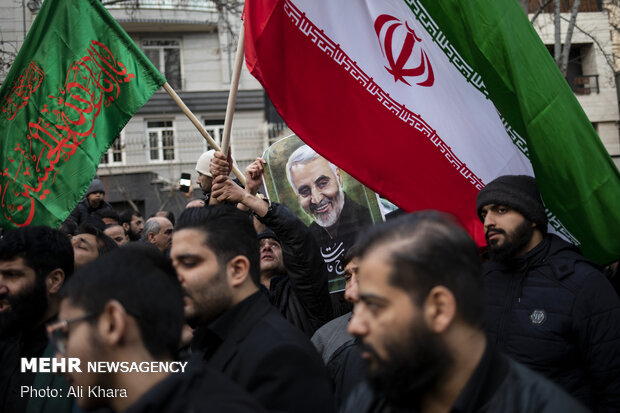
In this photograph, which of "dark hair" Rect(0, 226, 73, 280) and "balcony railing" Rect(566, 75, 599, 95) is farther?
"balcony railing" Rect(566, 75, 599, 95)

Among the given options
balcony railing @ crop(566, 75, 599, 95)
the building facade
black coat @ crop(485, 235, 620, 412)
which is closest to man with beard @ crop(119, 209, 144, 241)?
black coat @ crop(485, 235, 620, 412)

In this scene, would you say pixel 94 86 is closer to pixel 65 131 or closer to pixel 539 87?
pixel 65 131

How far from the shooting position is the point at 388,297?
6.42ft

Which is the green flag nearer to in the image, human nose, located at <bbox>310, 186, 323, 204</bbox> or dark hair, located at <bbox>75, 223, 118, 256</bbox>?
dark hair, located at <bbox>75, 223, 118, 256</bbox>

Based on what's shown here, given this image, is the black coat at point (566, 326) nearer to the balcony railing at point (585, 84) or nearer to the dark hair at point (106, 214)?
the dark hair at point (106, 214)

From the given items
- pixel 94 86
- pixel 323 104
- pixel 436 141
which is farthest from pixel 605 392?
pixel 94 86

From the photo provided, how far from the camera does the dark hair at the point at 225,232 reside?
3.04 m

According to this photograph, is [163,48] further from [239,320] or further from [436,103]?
[239,320]

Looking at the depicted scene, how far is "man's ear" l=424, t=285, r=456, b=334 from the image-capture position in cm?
192

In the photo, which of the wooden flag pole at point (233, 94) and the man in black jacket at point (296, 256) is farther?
the man in black jacket at point (296, 256)

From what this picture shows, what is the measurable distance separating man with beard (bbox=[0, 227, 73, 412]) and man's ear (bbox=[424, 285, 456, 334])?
83.6 inches

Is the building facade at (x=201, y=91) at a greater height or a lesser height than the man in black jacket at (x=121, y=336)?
greater

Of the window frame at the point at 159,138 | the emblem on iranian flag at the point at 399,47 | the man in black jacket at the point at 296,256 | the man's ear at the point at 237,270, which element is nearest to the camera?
the man's ear at the point at 237,270

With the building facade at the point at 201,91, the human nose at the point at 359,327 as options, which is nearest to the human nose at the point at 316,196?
the human nose at the point at 359,327
